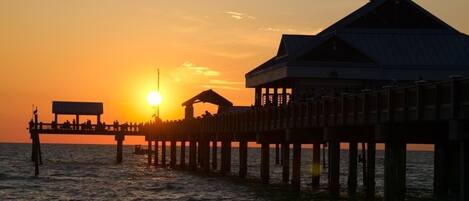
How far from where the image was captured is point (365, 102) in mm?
33875

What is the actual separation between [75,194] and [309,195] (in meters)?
14.3

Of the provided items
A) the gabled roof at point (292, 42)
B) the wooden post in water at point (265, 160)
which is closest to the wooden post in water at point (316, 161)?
the wooden post in water at point (265, 160)

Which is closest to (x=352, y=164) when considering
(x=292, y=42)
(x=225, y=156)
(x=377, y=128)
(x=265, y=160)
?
(x=377, y=128)

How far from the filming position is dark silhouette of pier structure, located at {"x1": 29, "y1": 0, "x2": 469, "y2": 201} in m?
30.3

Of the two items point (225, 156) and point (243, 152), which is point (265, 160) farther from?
point (225, 156)

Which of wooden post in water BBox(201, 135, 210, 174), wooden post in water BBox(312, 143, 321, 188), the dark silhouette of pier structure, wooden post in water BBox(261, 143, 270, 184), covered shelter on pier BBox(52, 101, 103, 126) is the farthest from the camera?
covered shelter on pier BBox(52, 101, 103, 126)

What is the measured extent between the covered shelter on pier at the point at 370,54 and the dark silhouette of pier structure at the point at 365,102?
0.20 feet

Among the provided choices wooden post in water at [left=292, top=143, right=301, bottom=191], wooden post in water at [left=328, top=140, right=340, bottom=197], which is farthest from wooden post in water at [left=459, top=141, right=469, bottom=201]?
wooden post in water at [left=292, top=143, right=301, bottom=191]

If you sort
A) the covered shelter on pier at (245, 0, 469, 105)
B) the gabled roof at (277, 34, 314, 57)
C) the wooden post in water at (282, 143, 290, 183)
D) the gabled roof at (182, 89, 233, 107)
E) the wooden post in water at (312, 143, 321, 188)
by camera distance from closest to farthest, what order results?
1. the wooden post in water at (312, 143, 321, 188)
2. the wooden post in water at (282, 143, 290, 183)
3. the covered shelter on pier at (245, 0, 469, 105)
4. the gabled roof at (277, 34, 314, 57)
5. the gabled roof at (182, 89, 233, 107)

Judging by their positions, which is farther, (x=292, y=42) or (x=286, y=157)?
(x=292, y=42)

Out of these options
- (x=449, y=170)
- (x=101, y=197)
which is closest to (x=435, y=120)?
(x=449, y=170)

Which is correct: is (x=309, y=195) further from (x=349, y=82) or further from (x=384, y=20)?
(x=384, y=20)

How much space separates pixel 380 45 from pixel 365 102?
26.3 m

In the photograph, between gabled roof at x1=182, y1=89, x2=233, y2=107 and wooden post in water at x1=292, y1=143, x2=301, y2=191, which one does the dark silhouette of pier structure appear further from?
gabled roof at x1=182, y1=89, x2=233, y2=107
